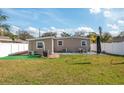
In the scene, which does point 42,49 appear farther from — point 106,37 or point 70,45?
point 106,37

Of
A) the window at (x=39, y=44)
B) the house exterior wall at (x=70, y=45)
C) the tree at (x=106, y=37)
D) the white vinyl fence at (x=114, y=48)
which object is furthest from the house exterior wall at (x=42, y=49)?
the tree at (x=106, y=37)

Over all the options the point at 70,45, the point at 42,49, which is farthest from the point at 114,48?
the point at 42,49

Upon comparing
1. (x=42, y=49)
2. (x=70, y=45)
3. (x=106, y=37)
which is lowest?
(x=42, y=49)

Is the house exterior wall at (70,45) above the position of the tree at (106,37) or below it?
below

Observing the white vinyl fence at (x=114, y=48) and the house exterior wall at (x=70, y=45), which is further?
the house exterior wall at (x=70, y=45)

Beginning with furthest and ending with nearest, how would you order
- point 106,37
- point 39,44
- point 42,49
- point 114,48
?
point 106,37 → point 39,44 → point 42,49 → point 114,48

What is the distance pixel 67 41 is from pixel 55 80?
22.6 meters

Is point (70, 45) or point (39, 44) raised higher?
point (39, 44)

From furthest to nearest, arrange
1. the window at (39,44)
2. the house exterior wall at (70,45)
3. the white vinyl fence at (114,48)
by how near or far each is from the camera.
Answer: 1. the house exterior wall at (70,45)
2. the window at (39,44)
3. the white vinyl fence at (114,48)

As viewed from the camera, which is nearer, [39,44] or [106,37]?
[39,44]

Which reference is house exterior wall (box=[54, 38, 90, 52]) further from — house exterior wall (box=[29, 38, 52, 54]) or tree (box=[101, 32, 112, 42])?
tree (box=[101, 32, 112, 42])

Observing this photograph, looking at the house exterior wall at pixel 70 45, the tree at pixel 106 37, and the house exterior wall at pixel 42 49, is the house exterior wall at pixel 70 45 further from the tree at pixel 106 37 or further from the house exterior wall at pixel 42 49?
the tree at pixel 106 37

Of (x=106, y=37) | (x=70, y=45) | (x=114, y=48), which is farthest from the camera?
(x=106, y=37)
